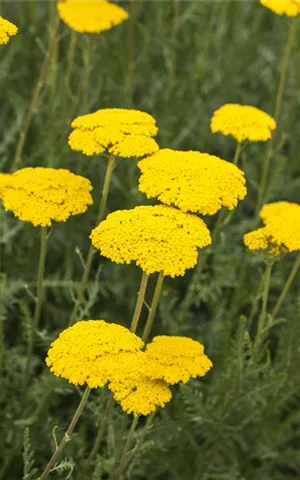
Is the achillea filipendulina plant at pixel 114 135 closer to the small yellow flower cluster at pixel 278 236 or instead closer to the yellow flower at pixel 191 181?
the yellow flower at pixel 191 181

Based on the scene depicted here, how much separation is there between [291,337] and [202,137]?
1.09m

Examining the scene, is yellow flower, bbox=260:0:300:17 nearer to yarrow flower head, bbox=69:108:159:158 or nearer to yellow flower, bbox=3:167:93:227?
yarrow flower head, bbox=69:108:159:158

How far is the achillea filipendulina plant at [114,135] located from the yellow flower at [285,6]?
47cm

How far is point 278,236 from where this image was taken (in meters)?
1.67

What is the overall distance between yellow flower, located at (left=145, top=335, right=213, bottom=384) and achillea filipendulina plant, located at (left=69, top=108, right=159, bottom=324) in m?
0.28

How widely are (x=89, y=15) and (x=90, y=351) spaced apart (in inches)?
40.3

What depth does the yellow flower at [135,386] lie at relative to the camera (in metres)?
1.37

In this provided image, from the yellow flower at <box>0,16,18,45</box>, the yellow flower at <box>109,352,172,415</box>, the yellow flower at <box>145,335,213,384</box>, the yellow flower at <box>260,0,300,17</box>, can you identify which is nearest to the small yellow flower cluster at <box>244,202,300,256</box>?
the yellow flower at <box>145,335,213,384</box>

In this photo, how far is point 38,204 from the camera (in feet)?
5.38

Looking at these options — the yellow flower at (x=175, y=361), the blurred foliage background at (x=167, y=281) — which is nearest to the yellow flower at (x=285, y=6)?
the blurred foliage background at (x=167, y=281)

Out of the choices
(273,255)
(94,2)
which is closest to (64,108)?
(94,2)

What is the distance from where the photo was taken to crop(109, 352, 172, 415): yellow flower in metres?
1.37

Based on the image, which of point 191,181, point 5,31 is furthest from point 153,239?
point 5,31

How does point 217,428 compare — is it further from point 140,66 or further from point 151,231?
point 140,66
